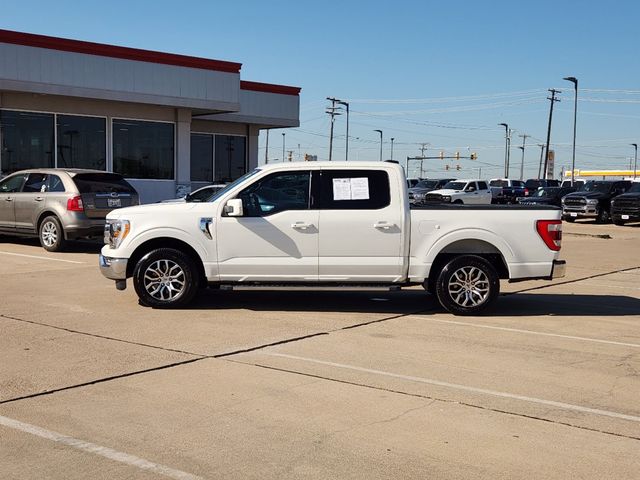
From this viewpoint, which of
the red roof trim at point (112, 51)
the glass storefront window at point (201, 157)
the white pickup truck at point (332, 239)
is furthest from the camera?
the glass storefront window at point (201, 157)

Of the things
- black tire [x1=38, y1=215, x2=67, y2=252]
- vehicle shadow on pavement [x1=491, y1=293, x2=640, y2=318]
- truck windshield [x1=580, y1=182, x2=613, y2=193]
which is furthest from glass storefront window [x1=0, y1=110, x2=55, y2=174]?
A: truck windshield [x1=580, y1=182, x2=613, y2=193]

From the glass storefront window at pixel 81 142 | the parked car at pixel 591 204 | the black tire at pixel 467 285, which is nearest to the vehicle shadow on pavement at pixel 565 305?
the black tire at pixel 467 285

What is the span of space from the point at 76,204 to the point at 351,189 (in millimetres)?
8161

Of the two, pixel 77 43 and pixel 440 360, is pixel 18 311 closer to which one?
pixel 440 360

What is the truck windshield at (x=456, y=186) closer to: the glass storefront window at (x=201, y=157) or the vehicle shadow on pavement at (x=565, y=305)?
the glass storefront window at (x=201, y=157)

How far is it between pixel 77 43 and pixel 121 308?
15064mm

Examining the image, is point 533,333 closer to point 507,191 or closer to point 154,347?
point 154,347

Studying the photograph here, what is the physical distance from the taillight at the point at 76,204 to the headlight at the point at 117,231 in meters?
6.20

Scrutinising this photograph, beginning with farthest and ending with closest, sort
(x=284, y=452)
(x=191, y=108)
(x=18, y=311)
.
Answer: (x=191, y=108) → (x=18, y=311) → (x=284, y=452)

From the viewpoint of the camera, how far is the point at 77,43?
A: 22.4 metres

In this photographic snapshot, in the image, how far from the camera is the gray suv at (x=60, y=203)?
51.5 ft

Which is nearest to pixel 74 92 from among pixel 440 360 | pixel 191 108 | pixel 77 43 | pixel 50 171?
pixel 77 43

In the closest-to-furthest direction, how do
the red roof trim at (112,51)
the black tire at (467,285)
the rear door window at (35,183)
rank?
the black tire at (467,285)
the rear door window at (35,183)
the red roof trim at (112,51)

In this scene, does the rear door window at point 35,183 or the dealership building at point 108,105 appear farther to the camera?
the dealership building at point 108,105
